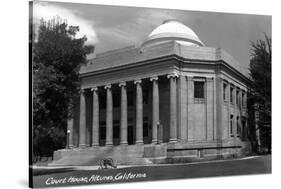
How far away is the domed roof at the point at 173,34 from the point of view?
28.0m

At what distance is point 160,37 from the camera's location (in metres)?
28.9

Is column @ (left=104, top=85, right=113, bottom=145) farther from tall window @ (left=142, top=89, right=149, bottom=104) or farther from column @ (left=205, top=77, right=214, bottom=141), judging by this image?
column @ (left=205, top=77, right=214, bottom=141)

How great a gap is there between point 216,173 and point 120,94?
778 centimetres

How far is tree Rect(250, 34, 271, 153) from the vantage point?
31.3m

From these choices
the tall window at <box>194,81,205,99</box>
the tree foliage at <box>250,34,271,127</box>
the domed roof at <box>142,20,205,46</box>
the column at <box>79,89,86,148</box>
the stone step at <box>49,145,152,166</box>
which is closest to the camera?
the stone step at <box>49,145,152,166</box>

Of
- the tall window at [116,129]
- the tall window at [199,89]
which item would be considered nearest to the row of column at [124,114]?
the tall window at [116,129]

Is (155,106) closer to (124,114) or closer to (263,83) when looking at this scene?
(124,114)

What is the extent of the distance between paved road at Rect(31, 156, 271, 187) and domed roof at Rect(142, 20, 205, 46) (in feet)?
24.2

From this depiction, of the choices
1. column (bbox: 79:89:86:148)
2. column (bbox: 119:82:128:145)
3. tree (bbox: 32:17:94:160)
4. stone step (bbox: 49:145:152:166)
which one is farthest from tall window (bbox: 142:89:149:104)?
tree (bbox: 32:17:94:160)

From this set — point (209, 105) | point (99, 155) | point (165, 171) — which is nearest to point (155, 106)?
point (209, 105)

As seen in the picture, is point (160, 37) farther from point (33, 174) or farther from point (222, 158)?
point (33, 174)

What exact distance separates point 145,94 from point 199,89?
3502 millimetres

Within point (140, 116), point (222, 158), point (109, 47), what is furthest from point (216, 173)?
point (109, 47)

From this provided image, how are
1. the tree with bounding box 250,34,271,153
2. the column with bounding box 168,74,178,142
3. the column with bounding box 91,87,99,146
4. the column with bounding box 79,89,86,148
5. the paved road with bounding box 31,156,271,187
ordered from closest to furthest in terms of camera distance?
the paved road with bounding box 31,156,271,187 → the column with bounding box 79,89,86,148 → the column with bounding box 91,87,99,146 → the column with bounding box 168,74,178,142 → the tree with bounding box 250,34,271,153
